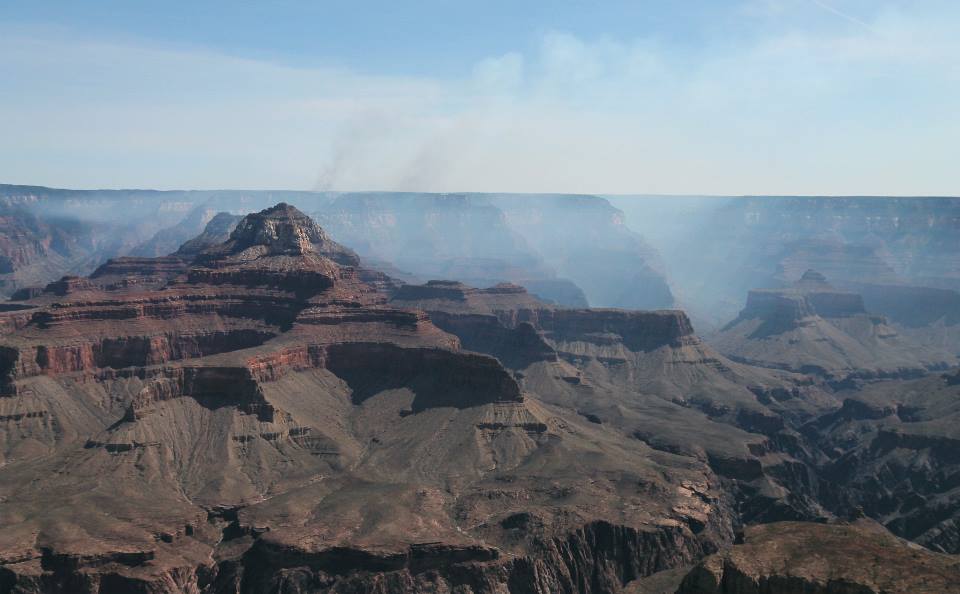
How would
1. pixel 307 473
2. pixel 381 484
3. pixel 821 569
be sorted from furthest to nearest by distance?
pixel 307 473 < pixel 381 484 < pixel 821 569

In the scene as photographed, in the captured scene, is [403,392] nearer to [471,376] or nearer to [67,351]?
[471,376]

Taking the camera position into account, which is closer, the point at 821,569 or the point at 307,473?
the point at 821,569

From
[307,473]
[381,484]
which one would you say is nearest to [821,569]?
[381,484]

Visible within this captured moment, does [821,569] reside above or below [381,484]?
above

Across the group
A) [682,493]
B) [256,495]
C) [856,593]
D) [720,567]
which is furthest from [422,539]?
[856,593]

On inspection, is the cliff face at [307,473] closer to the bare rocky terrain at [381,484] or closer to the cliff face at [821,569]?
the bare rocky terrain at [381,484]

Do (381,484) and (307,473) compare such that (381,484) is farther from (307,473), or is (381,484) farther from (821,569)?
(821,569)

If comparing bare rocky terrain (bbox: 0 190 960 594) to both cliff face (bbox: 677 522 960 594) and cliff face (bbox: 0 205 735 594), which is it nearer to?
cliff face (bbox: 677 522 960 594)

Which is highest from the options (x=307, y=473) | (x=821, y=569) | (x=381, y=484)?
(x=821, y=569)

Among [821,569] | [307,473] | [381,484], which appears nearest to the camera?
[821,569]

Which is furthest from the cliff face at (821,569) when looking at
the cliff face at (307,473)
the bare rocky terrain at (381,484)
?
the cliff face at (307,473)
